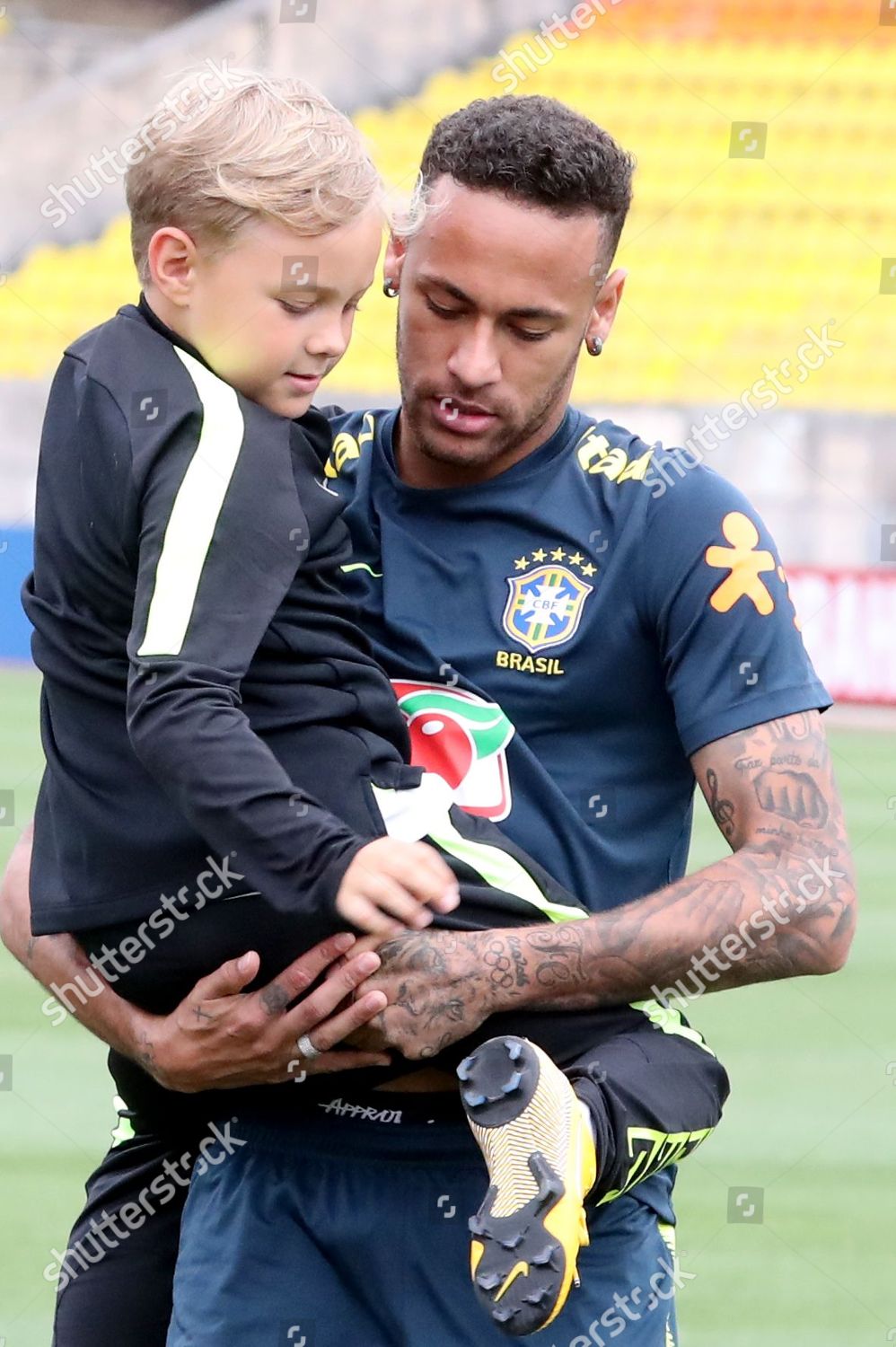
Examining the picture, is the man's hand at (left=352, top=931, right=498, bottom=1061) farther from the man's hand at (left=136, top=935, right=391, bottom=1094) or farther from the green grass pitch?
the green grass pitch

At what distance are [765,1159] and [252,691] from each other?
3.04 meters

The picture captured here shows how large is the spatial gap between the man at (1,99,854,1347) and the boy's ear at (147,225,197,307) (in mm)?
385

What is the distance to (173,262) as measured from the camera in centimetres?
222

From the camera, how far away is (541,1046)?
2.31 m

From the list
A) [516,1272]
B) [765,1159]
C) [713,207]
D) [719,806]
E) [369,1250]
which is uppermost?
[713,207]

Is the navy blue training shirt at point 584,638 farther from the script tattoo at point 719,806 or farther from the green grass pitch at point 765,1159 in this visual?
the green grass pitch at point 765,1159

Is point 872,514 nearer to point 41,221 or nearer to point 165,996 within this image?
point 41,221

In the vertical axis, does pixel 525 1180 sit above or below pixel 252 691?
below

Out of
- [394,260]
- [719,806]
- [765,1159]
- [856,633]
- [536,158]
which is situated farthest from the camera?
[856,633]

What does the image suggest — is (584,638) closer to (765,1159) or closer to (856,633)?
(765,1159)

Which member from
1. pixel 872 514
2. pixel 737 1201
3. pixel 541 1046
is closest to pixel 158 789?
pixel 541 1046

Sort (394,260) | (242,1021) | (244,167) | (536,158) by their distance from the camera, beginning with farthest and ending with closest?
1. (394,260)
2. (536,158)
3. (242,1021)
4. (244,167)

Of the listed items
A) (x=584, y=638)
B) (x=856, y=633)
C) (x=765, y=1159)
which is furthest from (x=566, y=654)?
(x=856, y=633)

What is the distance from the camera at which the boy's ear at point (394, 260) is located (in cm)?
260
